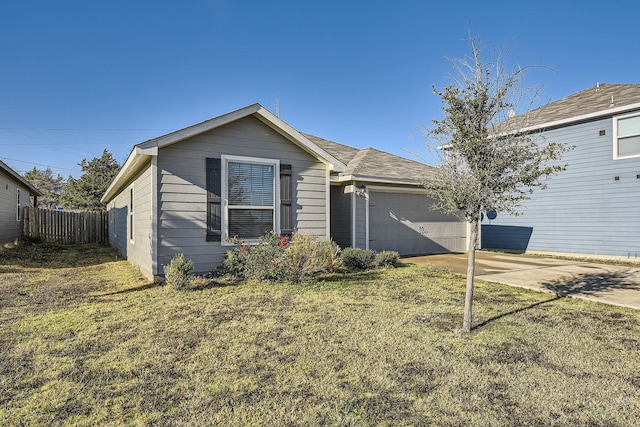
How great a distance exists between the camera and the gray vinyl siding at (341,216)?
1012 centimetres

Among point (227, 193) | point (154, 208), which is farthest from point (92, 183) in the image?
point (227, 193)

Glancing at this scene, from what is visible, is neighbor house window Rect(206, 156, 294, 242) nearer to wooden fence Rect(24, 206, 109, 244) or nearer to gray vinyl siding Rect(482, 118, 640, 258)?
gray vinyl siding Rect(482, 118, 640, 258)

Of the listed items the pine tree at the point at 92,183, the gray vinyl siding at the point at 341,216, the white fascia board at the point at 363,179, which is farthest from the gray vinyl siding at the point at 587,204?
the pine tree at the point at 92,183

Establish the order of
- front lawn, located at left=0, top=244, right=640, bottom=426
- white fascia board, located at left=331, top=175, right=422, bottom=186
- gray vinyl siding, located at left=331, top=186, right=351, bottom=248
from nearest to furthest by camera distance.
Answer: front lawn, located at left=0, top=244, right=640, bottom=426 < white fascia board, located at left=331, top=175, right=422, bottom=186 < gray vinyl siding, located at left=331, top=186, right=351, bottom=248

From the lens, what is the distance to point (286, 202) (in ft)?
25.6

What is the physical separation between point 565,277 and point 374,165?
594 cm

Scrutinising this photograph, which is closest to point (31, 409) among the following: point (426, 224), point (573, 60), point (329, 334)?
point (329, 334)

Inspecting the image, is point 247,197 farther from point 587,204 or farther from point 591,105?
point 591,105

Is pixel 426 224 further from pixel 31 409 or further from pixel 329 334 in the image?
pixel 31 409

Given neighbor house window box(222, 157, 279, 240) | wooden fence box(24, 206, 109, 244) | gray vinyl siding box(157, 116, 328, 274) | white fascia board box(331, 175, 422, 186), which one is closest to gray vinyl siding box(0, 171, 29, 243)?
wooden fence box(24, 206, 109, 244)

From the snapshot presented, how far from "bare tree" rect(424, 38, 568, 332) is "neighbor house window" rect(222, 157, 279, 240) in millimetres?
4408

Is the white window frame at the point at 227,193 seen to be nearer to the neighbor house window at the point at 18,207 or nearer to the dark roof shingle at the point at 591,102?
the dark roof shingle at the point at 591,102

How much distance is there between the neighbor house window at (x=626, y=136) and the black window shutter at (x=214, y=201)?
11.5 metres

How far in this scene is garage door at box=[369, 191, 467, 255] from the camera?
1060 centimetres
